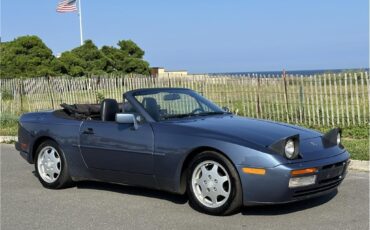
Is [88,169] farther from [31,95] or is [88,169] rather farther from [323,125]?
[31,95]

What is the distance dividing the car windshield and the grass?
3114 millimetres

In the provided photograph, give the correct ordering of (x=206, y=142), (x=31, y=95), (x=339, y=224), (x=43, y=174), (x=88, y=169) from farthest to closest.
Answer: (x=31, y=95), (x=43, y=174), (x=88, y=169), (x=206, y=142), (x=339, y=224)

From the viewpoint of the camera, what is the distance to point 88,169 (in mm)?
6695

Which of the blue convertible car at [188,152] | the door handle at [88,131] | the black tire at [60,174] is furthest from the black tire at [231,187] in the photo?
the black tire at [60,174]

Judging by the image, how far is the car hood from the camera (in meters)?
5.44

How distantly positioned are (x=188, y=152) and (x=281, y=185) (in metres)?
1.08

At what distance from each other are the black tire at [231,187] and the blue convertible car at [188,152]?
0.03ft

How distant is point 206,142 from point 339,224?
155 centimetres

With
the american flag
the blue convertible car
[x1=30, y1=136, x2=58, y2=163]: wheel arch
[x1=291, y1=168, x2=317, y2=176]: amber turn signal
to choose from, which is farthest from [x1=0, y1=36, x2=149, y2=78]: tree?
[x1=291, y1=168, x2=317, y2=176]: amber turn signal

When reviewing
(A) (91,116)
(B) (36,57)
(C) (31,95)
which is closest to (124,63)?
(B) (36,57)

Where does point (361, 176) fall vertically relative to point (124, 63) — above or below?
below

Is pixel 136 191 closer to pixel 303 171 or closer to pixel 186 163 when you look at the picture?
pixel 186 163

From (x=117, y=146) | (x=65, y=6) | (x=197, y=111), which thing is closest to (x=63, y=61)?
(x=65, y=6)

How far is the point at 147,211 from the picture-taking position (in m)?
5.84
